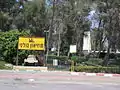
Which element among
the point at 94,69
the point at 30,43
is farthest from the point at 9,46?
the point at 94,69

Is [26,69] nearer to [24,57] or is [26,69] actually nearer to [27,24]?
[24,57]

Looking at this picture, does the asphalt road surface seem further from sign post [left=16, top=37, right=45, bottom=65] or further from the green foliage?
the green foliage

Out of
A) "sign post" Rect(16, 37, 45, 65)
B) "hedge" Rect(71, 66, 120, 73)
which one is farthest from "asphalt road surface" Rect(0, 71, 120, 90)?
"sign post" Rect(16, 37, 45, 65)

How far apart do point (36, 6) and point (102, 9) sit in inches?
778

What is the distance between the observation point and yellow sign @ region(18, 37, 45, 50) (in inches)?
1378

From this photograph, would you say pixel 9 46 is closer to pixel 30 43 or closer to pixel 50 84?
pixel 30 43

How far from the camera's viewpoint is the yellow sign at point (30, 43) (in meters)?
35.0

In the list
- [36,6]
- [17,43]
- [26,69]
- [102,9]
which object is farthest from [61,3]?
[26,69]

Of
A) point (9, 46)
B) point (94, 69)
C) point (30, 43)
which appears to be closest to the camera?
point (94, 69)

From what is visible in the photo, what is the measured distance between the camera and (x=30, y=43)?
35.2 meters

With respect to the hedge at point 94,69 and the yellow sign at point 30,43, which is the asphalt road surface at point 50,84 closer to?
the hedge at point 94,69

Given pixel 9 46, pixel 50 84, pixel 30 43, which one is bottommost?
pixel 50 84

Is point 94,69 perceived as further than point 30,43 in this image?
No

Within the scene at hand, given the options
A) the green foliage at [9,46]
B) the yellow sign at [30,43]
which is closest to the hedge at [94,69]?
the yellow sign at [30,43]
